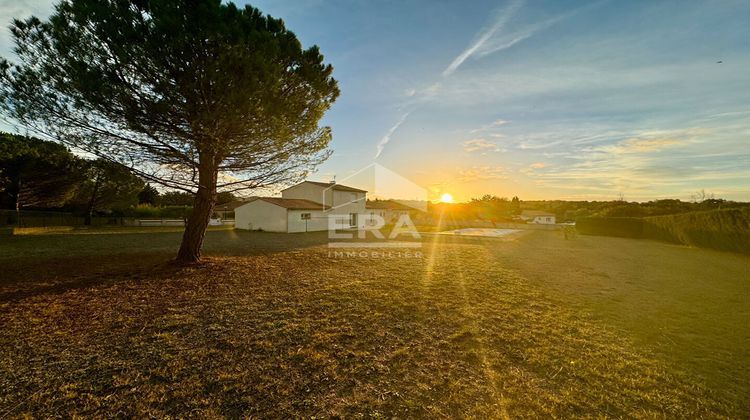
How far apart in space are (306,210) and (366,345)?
21.2 m

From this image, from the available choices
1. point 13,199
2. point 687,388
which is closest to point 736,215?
point 687,388

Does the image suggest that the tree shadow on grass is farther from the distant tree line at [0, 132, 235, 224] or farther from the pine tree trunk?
the distant tree line at [0, 132, 235, 224]

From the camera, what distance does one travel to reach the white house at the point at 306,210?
23312mm

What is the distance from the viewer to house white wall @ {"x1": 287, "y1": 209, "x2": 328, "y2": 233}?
23031 mm

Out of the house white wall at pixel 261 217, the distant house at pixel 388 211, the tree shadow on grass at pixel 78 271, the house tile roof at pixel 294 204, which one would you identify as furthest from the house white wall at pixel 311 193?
the tree shadow on grass at pixel 78 271

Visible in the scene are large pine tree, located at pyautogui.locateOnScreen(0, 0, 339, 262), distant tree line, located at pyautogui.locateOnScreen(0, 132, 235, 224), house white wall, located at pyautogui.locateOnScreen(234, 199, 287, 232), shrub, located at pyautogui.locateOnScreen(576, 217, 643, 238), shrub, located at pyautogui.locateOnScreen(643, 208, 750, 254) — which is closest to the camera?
large pine tree, located at pyautogui.locateOnScreen(0, 0, 339, 262)

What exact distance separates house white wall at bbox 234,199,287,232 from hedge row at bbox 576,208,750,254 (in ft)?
79.6

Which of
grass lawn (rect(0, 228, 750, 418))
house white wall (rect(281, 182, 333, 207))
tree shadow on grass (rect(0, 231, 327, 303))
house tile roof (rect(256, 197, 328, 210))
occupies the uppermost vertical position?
house white wall (rect(281, 182, 333, 207))

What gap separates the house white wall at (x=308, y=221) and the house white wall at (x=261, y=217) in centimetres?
45

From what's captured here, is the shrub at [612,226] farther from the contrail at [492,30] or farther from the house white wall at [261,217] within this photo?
the house white wall at [261,217]

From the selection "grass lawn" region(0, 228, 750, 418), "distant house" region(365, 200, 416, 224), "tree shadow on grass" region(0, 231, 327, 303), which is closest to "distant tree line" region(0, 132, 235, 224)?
"tree shadow on grass" region(0, 231, 327, 303)

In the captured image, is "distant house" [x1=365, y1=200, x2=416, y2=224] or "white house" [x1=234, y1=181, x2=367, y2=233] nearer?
"white house" [x1=234, y1=181, x2=367, y2=233]

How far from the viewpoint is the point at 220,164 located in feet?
30.1

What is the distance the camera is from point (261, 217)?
24375 millimetres
